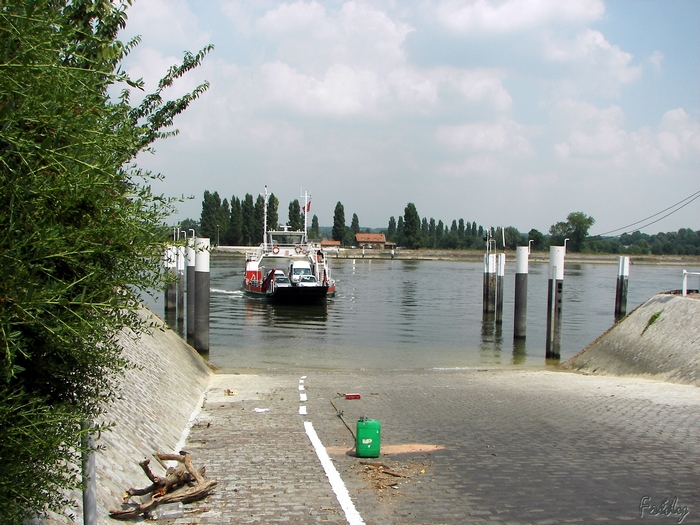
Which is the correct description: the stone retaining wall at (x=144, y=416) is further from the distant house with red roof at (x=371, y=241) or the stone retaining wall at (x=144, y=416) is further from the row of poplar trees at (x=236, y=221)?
the distant house with red roof at (x=371, y=241)

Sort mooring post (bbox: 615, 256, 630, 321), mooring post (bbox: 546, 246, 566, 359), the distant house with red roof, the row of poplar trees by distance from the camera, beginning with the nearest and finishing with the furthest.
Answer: mooring post (bbox: 546, 246, 566, 359) → mooring post (bbox: 615, 256, 630, 321) → the row of poplar trees → the distant house with red roof

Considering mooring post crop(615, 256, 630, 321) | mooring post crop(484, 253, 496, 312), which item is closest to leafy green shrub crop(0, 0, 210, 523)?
mooring post crop(615, 256, 630, 321)

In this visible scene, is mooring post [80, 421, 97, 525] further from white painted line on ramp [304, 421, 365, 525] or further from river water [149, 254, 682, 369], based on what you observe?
river water [149, 254, 682, 369]

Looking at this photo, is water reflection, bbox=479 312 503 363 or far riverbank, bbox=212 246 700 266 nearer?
water reflection, bbox=479 312 503 363

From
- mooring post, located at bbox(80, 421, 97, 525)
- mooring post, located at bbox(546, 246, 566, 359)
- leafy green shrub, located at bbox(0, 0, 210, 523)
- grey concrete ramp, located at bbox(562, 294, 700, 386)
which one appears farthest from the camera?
mooring post, located at bbox(546, 246, 566, 359)

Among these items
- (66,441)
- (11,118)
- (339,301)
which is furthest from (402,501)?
(339,301)

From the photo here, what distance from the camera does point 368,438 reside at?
8602 mm

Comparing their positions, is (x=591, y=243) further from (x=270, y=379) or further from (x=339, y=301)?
(x=270, y=379)

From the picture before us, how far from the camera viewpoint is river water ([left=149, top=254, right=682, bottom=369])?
25547 mm

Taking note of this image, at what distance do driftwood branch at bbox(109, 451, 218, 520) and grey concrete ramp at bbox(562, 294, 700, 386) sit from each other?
38.9ft

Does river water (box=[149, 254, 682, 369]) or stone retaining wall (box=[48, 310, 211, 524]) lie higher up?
stone retaining wall (box=[48, 310, 211, 524])

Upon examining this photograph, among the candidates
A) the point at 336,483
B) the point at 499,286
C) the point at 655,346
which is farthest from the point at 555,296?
the point at 336,483

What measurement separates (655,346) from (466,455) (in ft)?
36.4

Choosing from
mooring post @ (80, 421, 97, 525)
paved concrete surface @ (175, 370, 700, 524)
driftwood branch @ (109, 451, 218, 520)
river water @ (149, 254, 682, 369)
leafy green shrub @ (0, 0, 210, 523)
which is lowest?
river water @ (149, 254, 682, 369)
